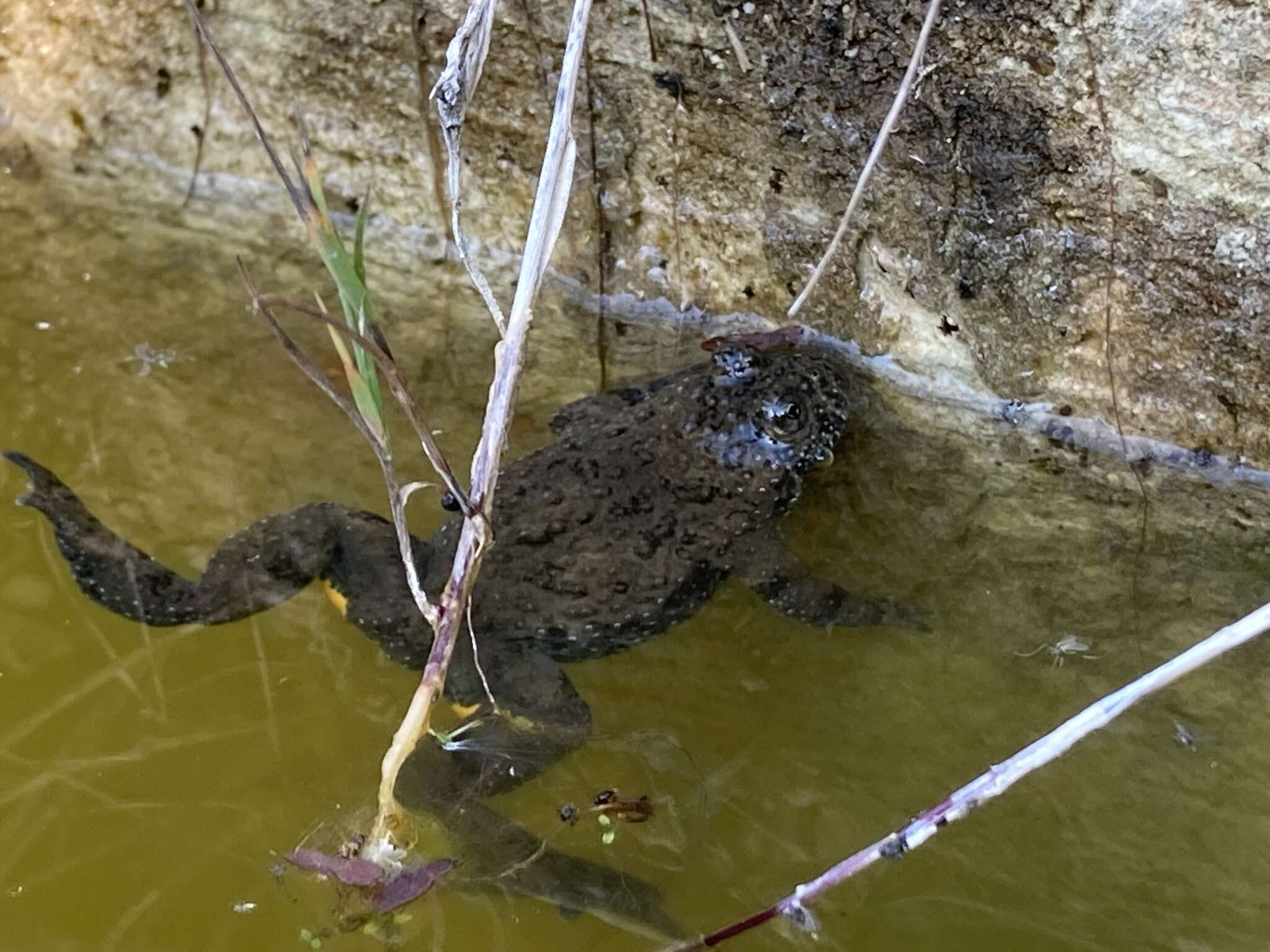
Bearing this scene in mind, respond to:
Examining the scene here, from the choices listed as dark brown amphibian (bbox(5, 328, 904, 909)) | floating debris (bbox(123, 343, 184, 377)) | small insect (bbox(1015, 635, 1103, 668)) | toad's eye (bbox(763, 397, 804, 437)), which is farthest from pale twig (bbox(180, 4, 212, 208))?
small insect (bbox(1015, 635, 1103, 668))

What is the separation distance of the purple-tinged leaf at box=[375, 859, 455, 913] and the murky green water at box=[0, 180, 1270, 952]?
10 cm

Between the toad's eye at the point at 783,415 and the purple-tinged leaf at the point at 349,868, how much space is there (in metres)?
1.22

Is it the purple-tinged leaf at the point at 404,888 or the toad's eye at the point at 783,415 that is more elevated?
the toad's eye at the point at 783,415

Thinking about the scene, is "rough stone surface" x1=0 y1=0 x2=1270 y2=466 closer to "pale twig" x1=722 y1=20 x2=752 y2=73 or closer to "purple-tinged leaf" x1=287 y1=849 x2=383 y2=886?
"pale twig" x1=722 y1=20 x2=752 y2=73

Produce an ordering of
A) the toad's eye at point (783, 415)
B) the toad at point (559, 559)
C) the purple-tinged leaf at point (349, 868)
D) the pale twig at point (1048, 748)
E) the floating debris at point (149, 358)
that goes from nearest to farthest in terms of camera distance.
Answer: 1. the pale twig at point (1048, 748)
2. the purple-tinged leaf at point (349, 868)
3. the toad at point (559, 559)
4. the toad's eye at point (783, 415)
5. the floating debris at point (149, 358)

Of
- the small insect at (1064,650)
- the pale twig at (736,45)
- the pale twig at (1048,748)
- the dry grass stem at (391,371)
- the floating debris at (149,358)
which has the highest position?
the pale twig at (736,45)

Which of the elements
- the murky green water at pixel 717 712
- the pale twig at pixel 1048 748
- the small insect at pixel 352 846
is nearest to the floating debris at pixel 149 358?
the murky green water at pixel 717 712

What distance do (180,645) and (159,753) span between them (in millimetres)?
251

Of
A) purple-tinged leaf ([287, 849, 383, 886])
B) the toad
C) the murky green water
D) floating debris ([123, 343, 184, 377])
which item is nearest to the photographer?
purple-tinged leaf ([287, 849, 383, 886])

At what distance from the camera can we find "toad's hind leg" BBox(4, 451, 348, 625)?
7.03ft

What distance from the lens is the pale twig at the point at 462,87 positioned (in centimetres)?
148

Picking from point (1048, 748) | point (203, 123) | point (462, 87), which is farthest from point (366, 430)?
point (203, 123)

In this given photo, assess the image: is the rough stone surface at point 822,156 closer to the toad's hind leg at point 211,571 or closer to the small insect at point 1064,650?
the small insect at point 1064,650

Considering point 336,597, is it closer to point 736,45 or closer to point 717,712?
point 717,712
